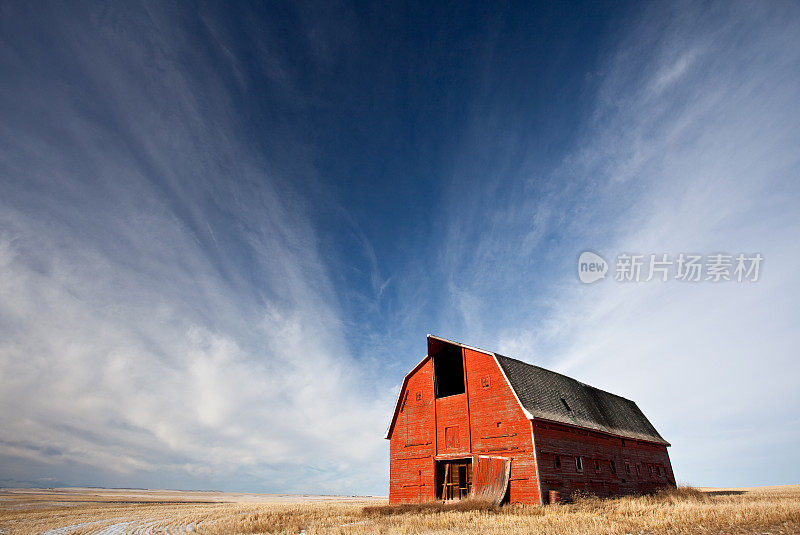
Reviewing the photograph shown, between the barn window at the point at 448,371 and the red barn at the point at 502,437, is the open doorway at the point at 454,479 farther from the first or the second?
the barn window at the point at 448,371

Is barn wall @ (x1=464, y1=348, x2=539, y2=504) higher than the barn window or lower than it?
lower

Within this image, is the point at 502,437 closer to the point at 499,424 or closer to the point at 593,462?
the point at 499,424

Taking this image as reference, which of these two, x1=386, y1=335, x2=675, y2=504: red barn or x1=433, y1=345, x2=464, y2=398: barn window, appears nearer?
x1=386, y1=335, x2=675, y2=504: red barn

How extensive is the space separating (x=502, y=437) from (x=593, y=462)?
6740 mm

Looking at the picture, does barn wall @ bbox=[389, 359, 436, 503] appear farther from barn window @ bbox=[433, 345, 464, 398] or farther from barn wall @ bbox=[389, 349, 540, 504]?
barn window @ bbox=[433, 345, 464, 398]

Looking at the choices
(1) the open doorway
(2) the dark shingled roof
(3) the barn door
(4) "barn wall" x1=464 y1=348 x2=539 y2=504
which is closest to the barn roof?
(2) the dark shingled roof

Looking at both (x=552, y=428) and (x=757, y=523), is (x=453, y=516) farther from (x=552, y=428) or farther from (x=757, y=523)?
(x=757, y=523)

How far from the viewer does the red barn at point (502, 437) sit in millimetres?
19719

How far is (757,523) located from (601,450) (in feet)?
49.3

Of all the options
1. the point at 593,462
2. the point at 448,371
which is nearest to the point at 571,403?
the point at 593,462

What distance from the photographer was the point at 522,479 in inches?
752

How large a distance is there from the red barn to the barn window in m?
0.07

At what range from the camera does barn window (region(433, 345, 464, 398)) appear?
25.5 meters

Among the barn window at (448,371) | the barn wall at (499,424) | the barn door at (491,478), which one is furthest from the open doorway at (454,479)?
the barn window at (448,371)
